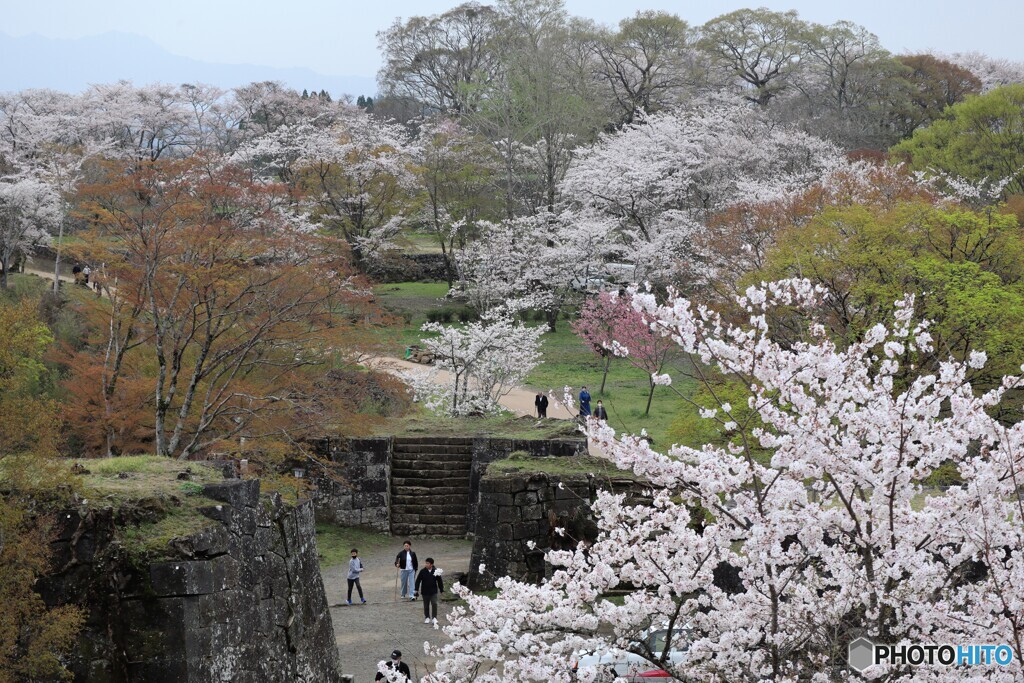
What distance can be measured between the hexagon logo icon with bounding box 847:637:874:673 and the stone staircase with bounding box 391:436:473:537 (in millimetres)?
13387

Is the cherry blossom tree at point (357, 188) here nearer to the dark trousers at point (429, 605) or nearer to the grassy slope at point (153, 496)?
the dark trousers at point (429, 605)

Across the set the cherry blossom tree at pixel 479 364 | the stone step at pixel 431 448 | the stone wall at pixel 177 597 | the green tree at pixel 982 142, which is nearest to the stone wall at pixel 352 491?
the stone step at pixel 431 448

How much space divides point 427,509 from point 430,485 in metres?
0.53

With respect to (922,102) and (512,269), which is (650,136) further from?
(922,102)

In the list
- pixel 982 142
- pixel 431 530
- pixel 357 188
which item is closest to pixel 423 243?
pixel 357 188

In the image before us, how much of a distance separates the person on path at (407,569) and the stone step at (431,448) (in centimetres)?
472

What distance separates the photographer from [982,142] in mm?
30891

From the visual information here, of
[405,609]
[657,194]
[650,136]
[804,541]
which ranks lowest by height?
[405,609]

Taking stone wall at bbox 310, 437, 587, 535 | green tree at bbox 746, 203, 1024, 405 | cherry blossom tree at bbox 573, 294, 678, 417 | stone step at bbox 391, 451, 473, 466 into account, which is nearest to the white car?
green tree at bbox 746, 203, 1024, 405

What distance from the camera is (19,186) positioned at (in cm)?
3206

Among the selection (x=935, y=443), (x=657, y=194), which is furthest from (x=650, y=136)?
(x=935, y=443)

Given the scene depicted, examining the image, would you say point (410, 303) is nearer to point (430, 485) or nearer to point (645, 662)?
point (430, 485)

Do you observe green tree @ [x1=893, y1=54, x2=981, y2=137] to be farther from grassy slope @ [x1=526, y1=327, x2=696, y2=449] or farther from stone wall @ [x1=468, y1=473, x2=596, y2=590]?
stone wall @ [x1=468, y1=473, x2=596, y2=590]

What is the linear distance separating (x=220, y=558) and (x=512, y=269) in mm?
25000
